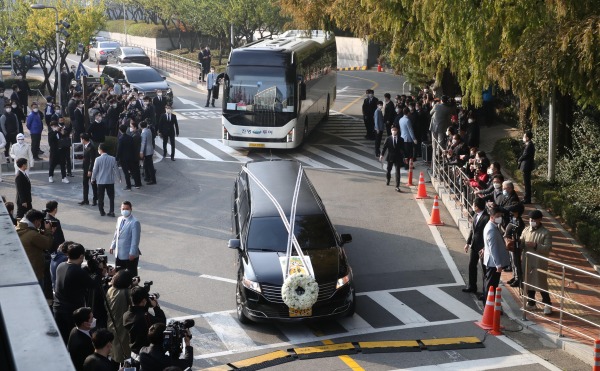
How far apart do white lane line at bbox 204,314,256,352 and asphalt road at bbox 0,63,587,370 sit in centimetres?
2

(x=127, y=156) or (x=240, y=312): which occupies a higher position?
(x=127, y=156)

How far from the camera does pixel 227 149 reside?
2938 centimetres

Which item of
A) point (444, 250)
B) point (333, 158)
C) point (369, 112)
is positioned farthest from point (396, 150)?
point (369, 112)

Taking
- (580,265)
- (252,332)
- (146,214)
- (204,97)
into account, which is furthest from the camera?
(204,97)

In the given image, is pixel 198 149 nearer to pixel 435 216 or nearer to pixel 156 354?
pixel 435 216

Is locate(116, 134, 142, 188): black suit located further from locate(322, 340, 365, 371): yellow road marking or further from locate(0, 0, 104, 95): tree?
locate(0, 0, 104, 95): tree

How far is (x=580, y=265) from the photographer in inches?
672

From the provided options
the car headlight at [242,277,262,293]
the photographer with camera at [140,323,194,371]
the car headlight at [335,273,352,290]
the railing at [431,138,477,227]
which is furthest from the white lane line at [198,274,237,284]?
the photographer with camera at [140,323,194,371]

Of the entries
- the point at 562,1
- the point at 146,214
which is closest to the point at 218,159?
the point at 146,214

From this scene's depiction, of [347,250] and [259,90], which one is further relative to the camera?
[259,90]

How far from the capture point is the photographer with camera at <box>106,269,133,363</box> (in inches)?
441

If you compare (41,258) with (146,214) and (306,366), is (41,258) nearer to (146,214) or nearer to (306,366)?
(306,366)

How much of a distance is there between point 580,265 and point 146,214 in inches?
379

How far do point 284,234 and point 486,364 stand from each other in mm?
3998
